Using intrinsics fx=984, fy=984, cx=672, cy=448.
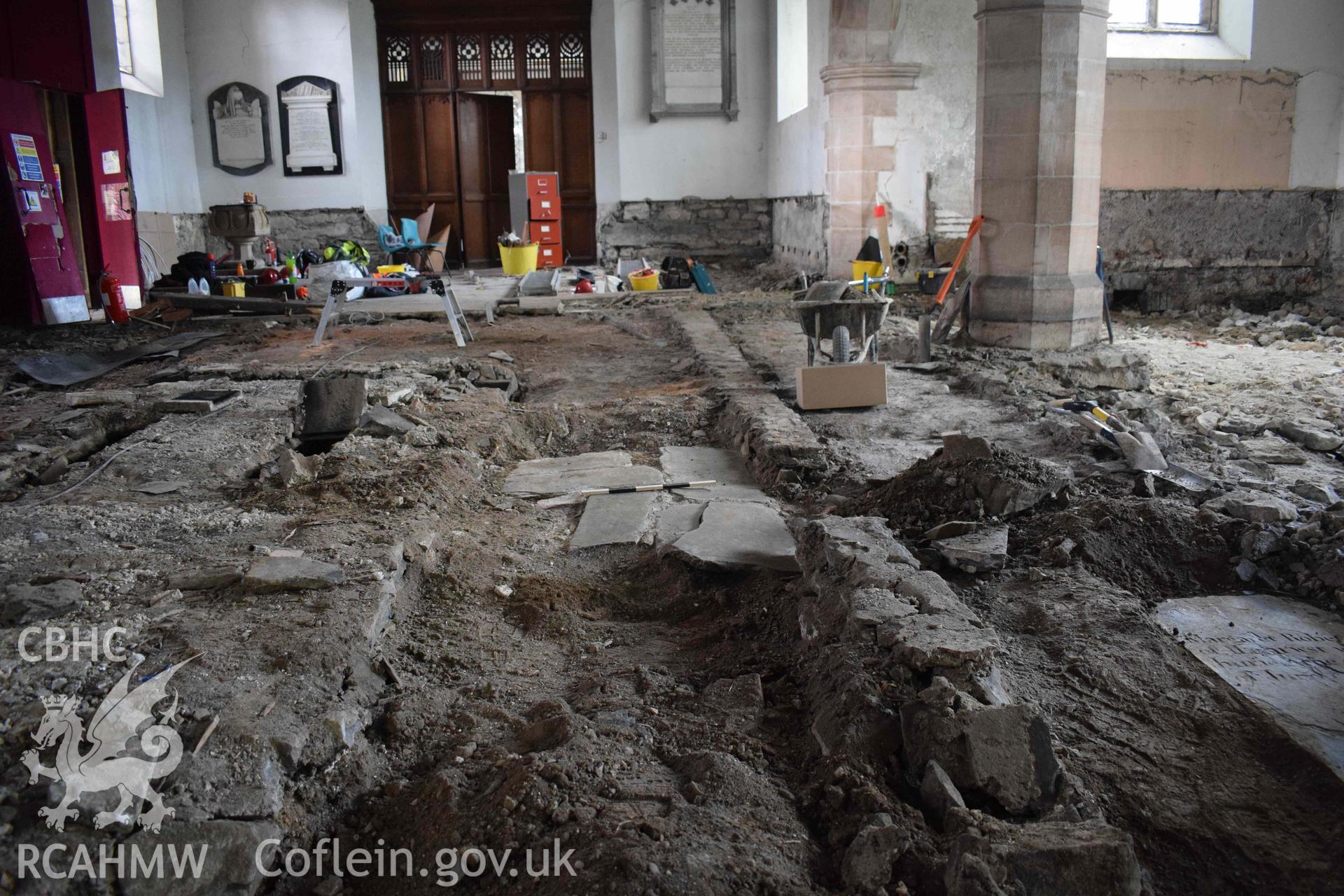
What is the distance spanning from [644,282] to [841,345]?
6716 millimetres

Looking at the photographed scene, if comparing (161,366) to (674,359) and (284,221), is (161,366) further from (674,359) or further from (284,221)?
(284,221)

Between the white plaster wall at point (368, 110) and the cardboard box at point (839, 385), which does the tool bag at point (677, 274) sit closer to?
the white plaster wall at point (368, 110)

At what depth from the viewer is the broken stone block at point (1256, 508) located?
3.65 meters

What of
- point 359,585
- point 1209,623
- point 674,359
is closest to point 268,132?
point 674,359

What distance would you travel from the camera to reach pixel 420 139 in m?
→ 16.8

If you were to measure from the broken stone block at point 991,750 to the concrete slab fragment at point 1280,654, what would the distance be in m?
0.73

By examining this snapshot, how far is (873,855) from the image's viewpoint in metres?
1.91

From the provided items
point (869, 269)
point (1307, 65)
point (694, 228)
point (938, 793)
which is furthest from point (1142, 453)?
point (694, 228)

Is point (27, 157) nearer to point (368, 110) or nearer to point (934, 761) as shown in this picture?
point (368, 110)

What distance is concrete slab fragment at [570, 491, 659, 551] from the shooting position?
397cm

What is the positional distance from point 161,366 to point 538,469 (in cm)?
410

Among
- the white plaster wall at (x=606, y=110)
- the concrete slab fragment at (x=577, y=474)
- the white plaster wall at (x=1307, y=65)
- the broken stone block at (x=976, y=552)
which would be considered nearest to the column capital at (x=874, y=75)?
the white plaster wall at (x=1307, y=65)

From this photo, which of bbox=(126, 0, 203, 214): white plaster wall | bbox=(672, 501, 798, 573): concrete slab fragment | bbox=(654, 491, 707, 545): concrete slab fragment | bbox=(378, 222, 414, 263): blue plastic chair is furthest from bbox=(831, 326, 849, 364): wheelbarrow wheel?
bbox=(126, 0, 203, 214): white plaster wall

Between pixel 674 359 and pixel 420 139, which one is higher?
pixel 420 139
